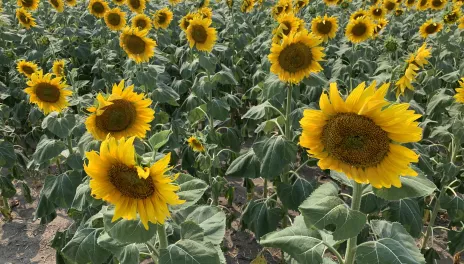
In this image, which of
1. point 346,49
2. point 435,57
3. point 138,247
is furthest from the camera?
point 435,57

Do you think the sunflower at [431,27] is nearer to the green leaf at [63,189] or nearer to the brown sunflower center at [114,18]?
the brown sunflower center at [114,18]

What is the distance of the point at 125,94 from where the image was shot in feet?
7.60

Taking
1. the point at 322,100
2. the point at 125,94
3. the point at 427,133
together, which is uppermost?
the point at 322,100

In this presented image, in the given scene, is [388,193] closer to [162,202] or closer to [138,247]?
[162,202]

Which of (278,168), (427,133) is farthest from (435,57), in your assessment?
(278,168)

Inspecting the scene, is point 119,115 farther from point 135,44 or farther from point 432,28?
point 432,28

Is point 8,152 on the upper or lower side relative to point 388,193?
lower

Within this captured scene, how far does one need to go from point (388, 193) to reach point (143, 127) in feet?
4.59

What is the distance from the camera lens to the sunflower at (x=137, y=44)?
4.05 m

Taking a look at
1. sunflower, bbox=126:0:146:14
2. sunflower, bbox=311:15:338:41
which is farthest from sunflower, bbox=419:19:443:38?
sunflower, bbox=126:0:146:14

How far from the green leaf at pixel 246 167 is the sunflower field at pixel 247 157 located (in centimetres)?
1

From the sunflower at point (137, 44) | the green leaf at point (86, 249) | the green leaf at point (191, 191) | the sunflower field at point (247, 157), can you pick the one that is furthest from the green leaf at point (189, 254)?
the sunflower at point (137, 44)

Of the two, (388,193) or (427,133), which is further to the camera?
(427,133)

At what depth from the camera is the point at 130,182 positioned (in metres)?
1.62
